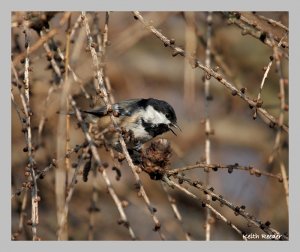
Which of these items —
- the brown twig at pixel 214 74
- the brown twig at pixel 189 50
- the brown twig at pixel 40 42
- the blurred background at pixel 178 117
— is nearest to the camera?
the brown twig at pixel 214 74

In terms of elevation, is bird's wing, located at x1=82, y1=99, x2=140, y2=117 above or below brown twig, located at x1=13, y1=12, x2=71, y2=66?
below

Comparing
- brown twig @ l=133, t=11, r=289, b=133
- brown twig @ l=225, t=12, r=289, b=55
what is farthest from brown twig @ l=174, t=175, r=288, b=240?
brown twig @ l=225, t=12, r=289, b=55

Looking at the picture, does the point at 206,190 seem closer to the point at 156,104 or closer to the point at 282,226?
the point at 156,104

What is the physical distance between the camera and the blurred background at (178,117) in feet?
9.05

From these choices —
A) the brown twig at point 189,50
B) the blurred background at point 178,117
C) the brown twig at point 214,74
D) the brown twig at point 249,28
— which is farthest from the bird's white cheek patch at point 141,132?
the brown twig at point 214,74

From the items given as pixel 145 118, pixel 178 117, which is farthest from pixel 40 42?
pixel 178 117

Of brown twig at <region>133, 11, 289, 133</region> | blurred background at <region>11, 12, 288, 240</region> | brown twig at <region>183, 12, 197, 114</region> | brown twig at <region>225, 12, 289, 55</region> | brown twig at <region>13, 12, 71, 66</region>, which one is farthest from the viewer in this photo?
blurred background at <region>11, 12, 288, 240</region>

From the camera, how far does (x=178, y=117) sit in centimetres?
381

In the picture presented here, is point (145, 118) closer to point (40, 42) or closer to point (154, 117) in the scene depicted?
point (154, 117)

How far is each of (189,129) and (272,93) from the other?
67 cm

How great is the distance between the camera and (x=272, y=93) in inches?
173

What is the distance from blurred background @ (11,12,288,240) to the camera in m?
2.76

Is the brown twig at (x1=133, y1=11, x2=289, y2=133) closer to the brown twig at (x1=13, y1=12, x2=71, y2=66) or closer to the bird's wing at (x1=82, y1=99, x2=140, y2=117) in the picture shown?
the brown twig at (x1=13, y1=12, x2=71, y2=66)

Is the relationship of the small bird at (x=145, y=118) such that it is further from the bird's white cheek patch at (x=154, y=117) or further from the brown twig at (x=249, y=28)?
the brown twig at (x=249, y=28)
